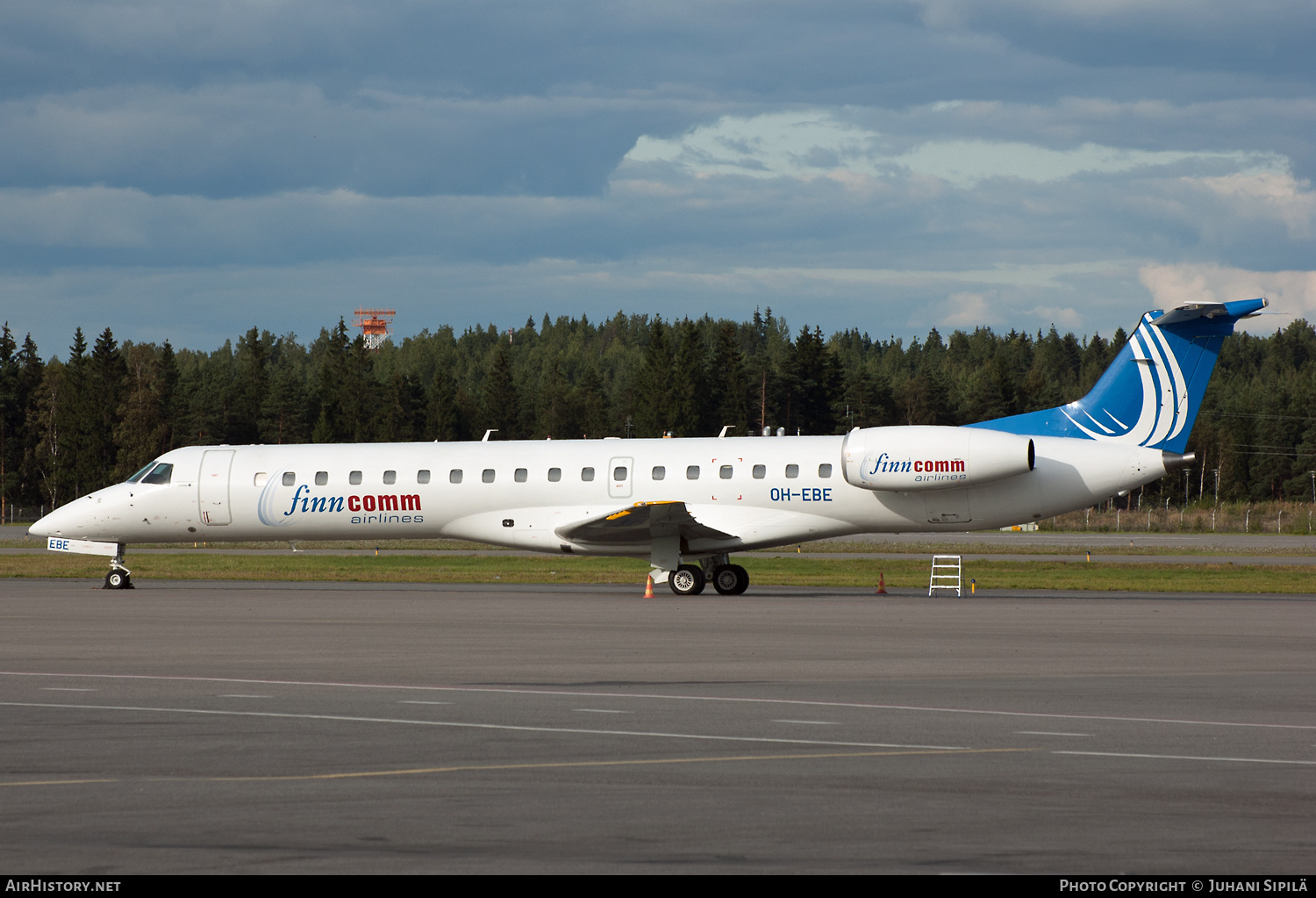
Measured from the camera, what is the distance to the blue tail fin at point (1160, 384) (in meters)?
25.2

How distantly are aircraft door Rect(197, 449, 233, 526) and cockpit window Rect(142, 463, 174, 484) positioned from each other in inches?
31.7

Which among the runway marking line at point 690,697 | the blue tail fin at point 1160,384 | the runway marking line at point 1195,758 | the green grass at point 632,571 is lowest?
the green grass at point 632,571

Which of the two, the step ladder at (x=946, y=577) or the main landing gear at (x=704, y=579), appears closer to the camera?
the main landing gear at (x=704, y=579)

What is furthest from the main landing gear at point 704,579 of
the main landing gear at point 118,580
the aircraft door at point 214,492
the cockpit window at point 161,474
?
the main landing gear at point 118,580

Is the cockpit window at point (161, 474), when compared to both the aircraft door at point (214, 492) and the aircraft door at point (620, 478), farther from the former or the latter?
the aircraft door at point (620, 478)

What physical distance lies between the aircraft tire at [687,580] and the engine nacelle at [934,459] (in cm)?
357

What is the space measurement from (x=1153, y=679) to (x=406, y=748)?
737 centimetres

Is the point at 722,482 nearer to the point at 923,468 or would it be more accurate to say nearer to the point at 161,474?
the point at 923,468

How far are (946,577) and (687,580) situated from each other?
5273 millimetres

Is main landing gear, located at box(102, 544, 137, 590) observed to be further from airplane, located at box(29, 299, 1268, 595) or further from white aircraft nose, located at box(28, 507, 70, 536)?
white aircraft nose, located at box(28, 507, 70, 536)

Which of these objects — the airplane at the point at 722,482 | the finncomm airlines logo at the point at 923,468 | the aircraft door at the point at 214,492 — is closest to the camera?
the finncomm airlines logo at the point at 923,468

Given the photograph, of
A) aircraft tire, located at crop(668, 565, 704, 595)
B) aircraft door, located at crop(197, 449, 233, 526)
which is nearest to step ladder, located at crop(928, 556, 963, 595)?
aircraft tire, located at crop(668, 565, 704, 595)
